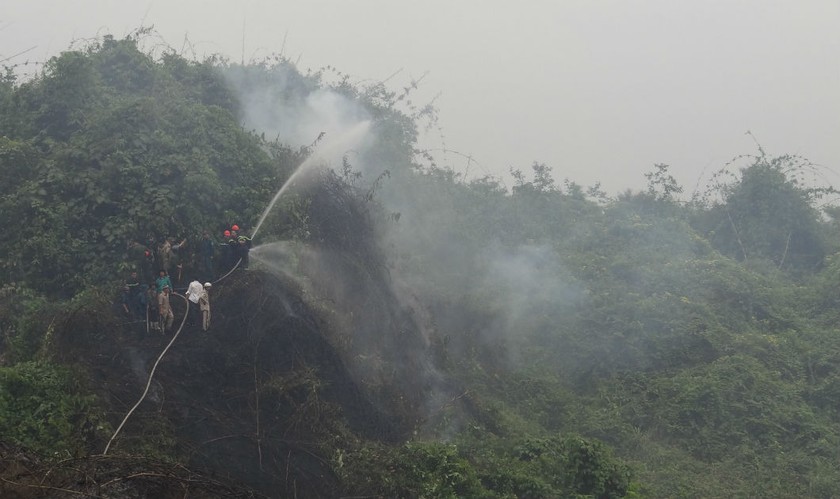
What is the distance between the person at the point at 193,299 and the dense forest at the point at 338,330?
181 mm

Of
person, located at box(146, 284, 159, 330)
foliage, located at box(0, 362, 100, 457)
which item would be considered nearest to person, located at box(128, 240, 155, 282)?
person, located at box(146, 284, 159, 330)

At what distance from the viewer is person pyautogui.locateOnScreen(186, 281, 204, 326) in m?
12.3

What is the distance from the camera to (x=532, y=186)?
29.5 metres

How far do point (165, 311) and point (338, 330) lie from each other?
316 cm

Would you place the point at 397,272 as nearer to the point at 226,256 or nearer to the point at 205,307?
the point at 226,256

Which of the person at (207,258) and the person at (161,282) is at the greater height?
the person at (207,258)

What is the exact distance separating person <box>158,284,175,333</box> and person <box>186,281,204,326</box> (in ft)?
1.02

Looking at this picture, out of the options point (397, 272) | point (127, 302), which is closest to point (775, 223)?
point (397, 272)

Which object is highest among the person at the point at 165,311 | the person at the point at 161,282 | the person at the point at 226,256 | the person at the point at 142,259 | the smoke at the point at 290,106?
the smoke at the point at 290,106

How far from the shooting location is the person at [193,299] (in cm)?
1227

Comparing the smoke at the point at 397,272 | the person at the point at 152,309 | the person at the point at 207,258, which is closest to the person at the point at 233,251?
the person at the point at 207,258

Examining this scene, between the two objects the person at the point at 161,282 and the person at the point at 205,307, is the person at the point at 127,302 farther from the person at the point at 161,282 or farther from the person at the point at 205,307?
the person at the point at 205,307

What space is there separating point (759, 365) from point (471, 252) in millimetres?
9385

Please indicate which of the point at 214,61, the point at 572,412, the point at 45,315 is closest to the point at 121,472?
the point at 45,315
